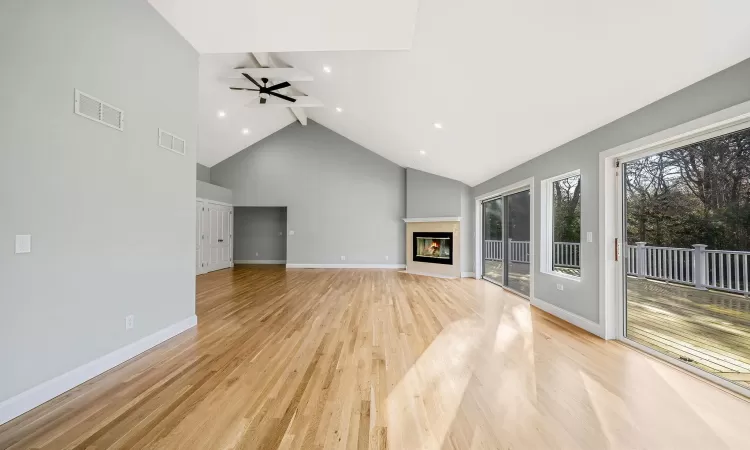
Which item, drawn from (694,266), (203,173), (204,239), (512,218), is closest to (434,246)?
(512,218)

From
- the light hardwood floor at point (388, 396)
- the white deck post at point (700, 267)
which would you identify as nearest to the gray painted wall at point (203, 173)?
the light hardwood floor at point (388, 396)

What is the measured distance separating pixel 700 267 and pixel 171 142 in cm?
527

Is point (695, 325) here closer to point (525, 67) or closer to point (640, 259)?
point (640, 259)

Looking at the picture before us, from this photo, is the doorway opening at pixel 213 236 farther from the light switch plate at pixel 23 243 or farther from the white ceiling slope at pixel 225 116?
the light switch plate at pixel 23 243

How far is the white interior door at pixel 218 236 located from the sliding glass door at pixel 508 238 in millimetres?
7211

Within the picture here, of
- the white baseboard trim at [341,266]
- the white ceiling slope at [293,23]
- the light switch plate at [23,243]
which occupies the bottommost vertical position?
the white baseboard trim at [341,266]

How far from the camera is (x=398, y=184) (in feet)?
30.6

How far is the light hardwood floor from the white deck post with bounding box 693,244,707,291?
959mm

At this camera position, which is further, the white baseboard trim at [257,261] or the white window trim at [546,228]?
the white baseboard trim at [257,261]

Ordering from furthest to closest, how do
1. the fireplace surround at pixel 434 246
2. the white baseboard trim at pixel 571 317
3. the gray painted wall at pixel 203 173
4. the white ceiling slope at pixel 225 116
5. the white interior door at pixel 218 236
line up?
1. the gray painted wall at pixel 203 173
2. the white interior door at pixel 218 236
3. the fireplace surround at pixel 434 246
4. the white ceiling slope at pixel 225 116
5. the white baseboard trim at pixel 571 317

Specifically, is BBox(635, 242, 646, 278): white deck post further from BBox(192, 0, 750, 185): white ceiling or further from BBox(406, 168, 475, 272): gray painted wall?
BBox(406, 168, 475, 272): gray painted wall

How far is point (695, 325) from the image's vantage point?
3.07m

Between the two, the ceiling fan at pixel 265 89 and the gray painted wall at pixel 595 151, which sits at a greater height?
the ceiling fan at pixel 265 89

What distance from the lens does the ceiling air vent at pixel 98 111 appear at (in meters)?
2.25
